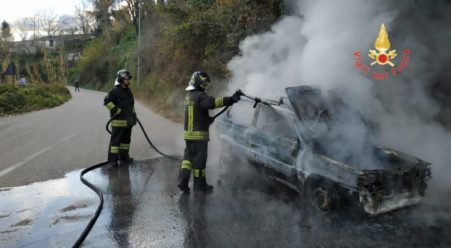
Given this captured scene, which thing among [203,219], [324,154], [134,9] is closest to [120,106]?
[203,219]

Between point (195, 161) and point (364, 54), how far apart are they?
4.77 m

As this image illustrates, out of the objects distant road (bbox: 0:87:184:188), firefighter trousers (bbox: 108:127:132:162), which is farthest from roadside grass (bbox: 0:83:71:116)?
firefighter trousers (bbox: 108:127:132:162)

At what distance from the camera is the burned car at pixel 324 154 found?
461 centimetres

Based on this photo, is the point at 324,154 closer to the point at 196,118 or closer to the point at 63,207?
the point at 196,118

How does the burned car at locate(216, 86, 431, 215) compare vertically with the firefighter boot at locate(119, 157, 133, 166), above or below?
above

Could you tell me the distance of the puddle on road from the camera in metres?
4.35

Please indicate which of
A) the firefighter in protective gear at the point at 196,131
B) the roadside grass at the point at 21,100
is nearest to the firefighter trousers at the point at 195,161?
the firefighter in protective gear at the point at 196,131

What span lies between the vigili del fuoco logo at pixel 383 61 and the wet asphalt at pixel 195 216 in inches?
132

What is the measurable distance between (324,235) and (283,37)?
18.2 feet

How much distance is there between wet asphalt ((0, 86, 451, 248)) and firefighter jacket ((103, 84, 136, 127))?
0.96m

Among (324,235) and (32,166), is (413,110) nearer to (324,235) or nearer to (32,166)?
(324,235)

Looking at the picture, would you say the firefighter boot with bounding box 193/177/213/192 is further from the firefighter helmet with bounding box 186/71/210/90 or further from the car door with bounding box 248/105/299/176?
the firefighter helmet with bounding box 186/71/210/90

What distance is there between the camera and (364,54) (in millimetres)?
8422

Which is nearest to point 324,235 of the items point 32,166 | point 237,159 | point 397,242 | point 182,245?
point 397,242
